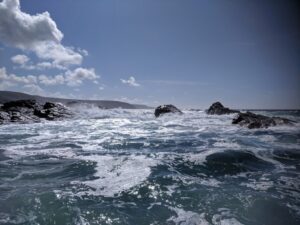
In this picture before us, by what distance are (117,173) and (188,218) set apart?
263 centimetres

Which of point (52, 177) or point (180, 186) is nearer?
point (180, 186)

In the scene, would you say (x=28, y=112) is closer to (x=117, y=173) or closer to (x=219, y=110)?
(x=117, y=173)

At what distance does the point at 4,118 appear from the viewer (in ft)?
67.0

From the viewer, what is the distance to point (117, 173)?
6070 millimetres

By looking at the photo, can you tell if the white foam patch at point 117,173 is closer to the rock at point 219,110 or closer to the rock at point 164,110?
the rock at point 164,110

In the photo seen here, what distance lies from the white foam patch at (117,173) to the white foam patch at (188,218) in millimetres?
1403

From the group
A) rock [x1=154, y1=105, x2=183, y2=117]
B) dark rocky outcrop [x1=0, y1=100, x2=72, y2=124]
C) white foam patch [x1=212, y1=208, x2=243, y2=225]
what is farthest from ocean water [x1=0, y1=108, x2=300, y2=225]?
rock [x1=154, y1=105, x2=183, y2=117]

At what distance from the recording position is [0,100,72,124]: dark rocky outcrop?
2120 centimetres

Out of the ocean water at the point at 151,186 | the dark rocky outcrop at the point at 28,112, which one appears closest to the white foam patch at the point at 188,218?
the ocean water at the point at 151,186

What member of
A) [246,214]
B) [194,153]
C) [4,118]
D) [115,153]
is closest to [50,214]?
[246,214]

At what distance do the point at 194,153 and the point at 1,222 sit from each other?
5887mm

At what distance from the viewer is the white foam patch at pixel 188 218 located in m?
3.75

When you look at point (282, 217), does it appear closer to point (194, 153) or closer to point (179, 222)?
point (179, 222)

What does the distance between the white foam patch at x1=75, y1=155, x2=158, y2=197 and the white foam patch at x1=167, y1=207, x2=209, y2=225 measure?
140 centimetres
